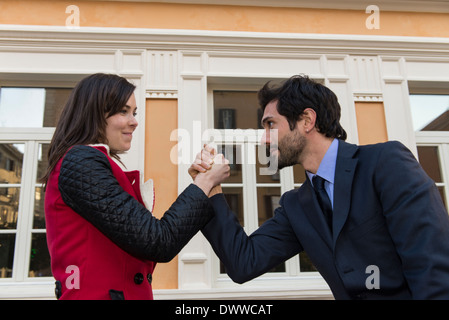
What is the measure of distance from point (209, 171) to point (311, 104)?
Result: 73 cm

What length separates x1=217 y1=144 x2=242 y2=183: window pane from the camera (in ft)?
10.7

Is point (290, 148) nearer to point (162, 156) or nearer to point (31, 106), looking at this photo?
point (162, 156)

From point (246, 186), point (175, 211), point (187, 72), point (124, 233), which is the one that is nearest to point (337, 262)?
point (175, 211)

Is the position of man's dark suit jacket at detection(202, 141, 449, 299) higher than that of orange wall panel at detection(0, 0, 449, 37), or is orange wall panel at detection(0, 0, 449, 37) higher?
orange wall panel at detection(0, 0, 449, 37)

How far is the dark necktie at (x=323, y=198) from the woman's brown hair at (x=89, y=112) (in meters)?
0.85

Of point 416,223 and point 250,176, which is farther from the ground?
point 250,176

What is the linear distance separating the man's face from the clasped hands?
440mm

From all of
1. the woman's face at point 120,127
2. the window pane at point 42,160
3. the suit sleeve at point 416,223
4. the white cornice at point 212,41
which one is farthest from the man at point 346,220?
the window pane at point 42,160

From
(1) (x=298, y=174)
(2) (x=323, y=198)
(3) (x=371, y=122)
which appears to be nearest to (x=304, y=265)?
(1) (x=298, y=174)

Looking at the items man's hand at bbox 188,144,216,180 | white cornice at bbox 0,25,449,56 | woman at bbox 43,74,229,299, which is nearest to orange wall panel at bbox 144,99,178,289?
white cornice at bbox 0,25,449,56

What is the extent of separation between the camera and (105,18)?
10.7 ft

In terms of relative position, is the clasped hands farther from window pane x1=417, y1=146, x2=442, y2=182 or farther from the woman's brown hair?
window pane x1=417, y1=146, x2=442, y2=182

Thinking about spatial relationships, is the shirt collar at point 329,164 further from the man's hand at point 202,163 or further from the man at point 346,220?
the man's hand at point 202,163

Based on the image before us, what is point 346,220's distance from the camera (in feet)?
4.41
